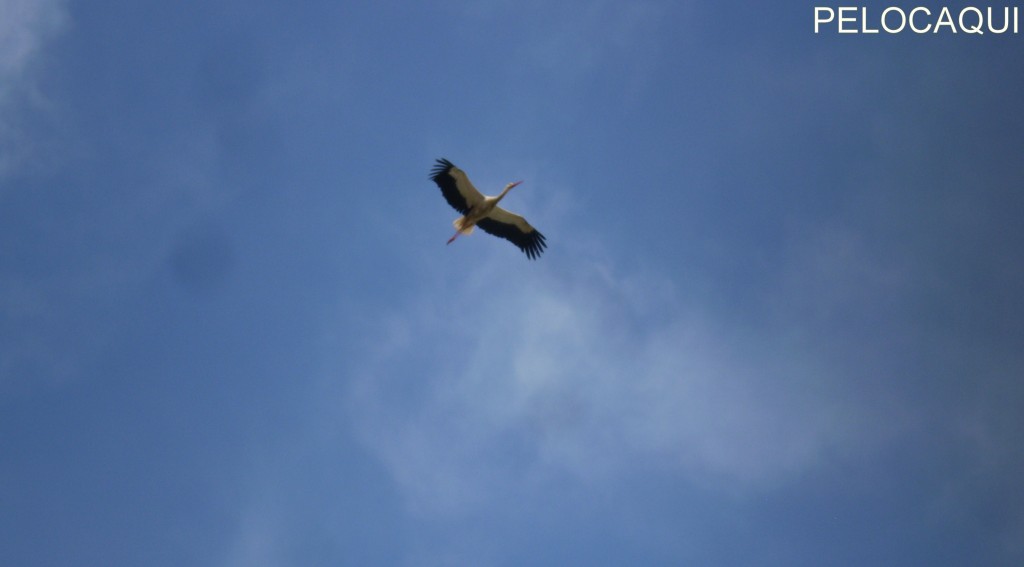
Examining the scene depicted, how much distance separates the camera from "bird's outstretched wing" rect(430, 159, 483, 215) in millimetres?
38281

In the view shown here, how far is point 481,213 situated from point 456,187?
3.71 ft

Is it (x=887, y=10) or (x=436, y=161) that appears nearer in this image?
(x=436, y=161)

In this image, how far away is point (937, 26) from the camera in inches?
1988

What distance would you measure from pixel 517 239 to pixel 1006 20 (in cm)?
2294

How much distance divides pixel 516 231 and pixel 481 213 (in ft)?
4.53

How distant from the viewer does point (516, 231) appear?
40125 millimetres

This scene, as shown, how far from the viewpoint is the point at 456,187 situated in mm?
38625

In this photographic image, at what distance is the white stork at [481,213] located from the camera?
126ft

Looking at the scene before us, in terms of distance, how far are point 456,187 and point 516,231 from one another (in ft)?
8.16

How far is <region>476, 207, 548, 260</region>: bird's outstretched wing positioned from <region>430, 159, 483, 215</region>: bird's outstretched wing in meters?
0.94

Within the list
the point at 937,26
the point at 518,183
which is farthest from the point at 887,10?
the point at 518,183

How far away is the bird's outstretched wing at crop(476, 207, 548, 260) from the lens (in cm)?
3988

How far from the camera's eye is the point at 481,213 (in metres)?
39.2

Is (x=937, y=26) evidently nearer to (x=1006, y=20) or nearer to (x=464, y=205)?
(x=1006, y=20)
